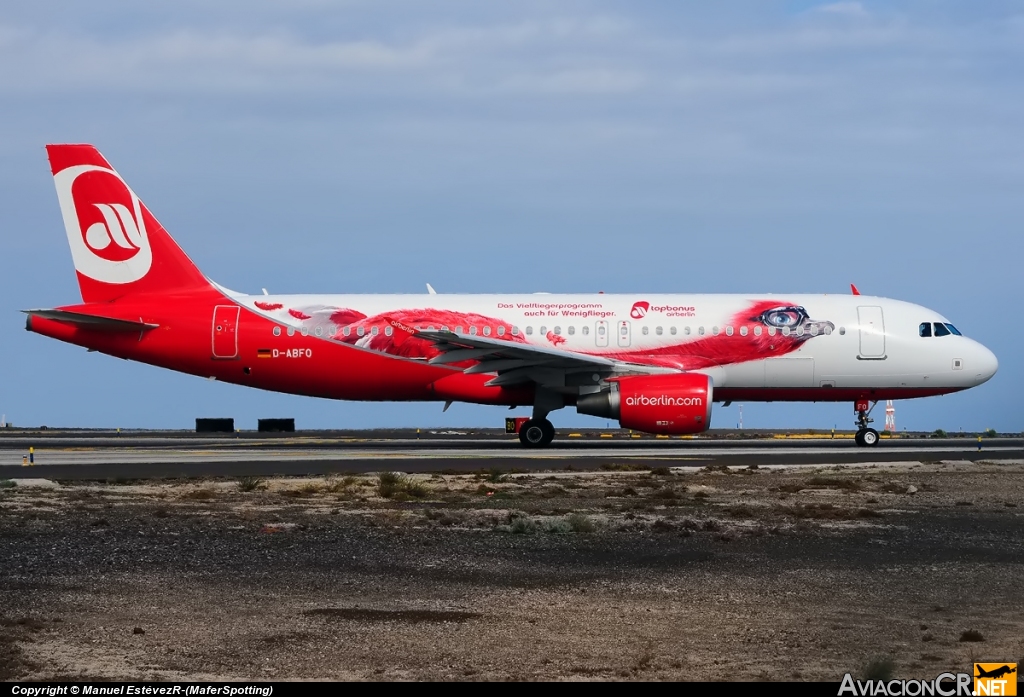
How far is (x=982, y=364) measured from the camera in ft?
109

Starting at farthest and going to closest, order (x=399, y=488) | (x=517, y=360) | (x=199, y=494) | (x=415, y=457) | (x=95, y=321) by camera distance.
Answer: (x=95, y=321)
(x=517, y=360)
(x=415, y=457)
(x=399, y=488)
(x=199, y=494)

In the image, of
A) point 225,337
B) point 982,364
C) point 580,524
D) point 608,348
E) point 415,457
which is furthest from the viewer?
point 982,364

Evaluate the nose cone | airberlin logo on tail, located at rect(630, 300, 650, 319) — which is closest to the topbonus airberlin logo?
airberlin logo on tail, located at rect(630, 300, 650, 319)

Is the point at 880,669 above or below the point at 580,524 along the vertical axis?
below

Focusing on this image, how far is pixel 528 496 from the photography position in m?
18.7

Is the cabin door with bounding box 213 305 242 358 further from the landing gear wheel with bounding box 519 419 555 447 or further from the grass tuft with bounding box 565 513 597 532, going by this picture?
the grass tuft with bounding box 565 513 597 532

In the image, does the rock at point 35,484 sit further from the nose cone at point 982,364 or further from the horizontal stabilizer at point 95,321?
the nose cone at point 982,364

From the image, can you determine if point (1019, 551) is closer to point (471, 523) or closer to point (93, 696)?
point (471, 523)

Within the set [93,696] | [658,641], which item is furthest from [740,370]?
[93,696]

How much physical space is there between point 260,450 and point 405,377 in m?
4.41

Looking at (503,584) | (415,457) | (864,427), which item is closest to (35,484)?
(415,457)

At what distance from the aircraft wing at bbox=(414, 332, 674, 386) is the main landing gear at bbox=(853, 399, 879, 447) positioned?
20.5 ft

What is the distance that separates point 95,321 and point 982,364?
24.2 meters

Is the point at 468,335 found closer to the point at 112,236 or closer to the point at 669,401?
the point at 669,401
